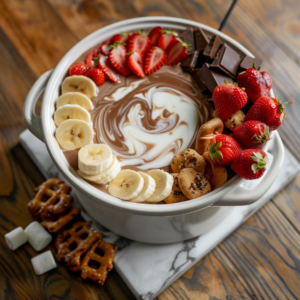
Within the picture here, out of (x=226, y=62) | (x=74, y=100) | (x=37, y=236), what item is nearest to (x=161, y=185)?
(x=74, y=100)

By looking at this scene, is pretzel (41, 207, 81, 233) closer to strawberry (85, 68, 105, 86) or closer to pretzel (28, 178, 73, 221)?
pretzel (28, 178, 73, 221)

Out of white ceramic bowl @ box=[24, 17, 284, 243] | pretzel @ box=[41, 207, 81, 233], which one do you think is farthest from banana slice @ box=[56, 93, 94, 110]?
pretzel @ box=[41, 207, 81, 233]

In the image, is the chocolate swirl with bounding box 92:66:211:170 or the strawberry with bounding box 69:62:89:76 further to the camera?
the strawberry with bounding box 69:62:89:76

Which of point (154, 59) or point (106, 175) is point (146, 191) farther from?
point (154, 59)

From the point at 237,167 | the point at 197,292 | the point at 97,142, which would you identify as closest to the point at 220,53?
the point at 237,167

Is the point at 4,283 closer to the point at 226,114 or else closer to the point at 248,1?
the point at 226,114

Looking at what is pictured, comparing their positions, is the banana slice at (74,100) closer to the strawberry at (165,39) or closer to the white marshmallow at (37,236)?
the strawberry at (165,39)

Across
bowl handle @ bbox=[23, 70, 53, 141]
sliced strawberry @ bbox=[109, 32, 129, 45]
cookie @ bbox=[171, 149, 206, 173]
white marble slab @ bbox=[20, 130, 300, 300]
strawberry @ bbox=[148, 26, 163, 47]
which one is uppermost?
strawberry @ bbox=[148, 26, 163, 47]
